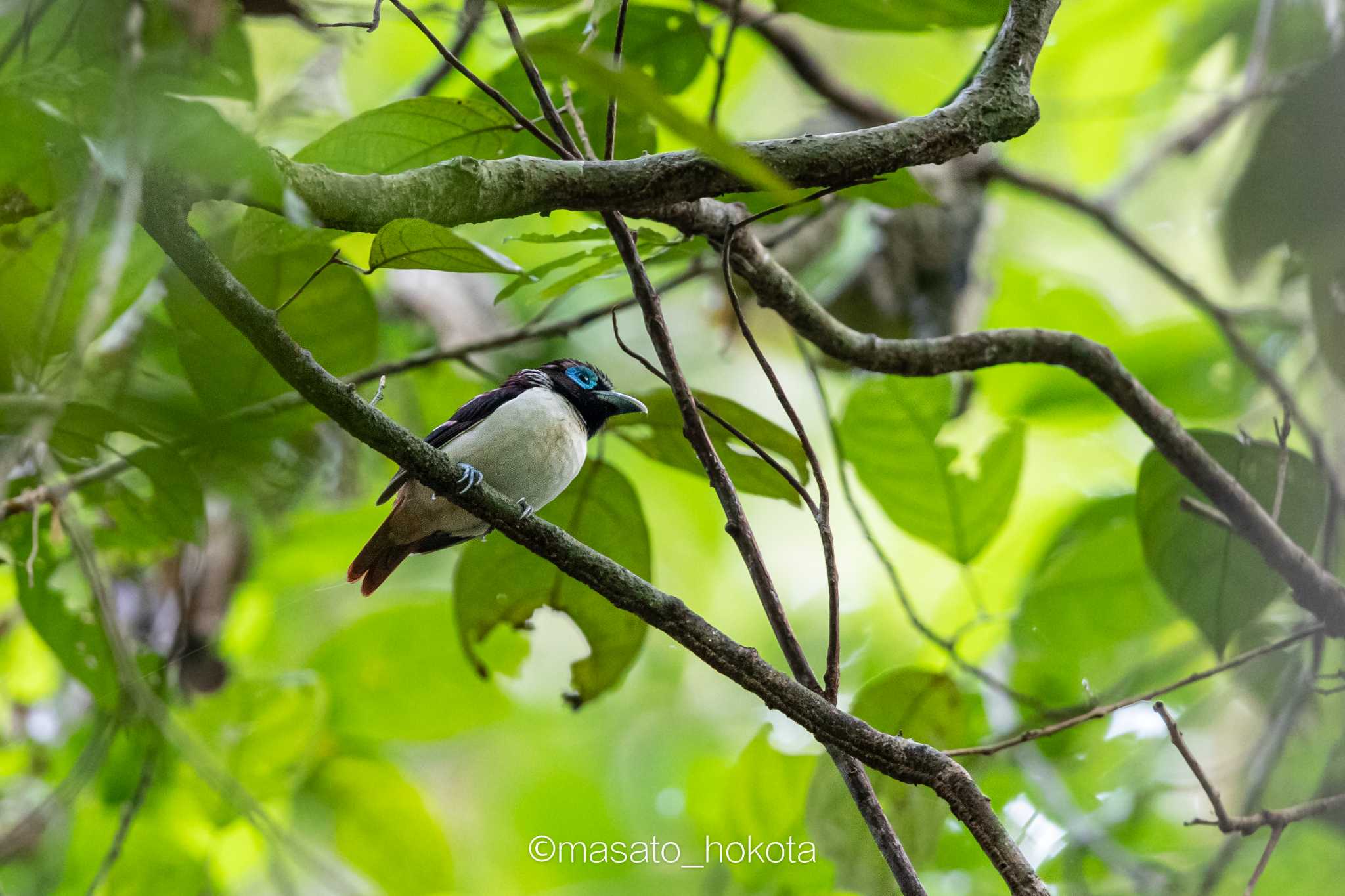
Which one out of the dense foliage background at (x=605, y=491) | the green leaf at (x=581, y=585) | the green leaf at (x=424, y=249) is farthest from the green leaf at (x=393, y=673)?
the green leaf at (x=424, y=249)

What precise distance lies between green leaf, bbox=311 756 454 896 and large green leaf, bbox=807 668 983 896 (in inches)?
53.6

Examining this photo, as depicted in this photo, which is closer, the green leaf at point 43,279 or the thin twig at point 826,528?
the green leaf at point 43,279

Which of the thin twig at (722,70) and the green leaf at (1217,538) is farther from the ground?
the thin twig at (722,70)

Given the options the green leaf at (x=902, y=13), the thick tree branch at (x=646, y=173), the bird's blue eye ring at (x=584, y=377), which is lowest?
the thick tree branch at (x=646, y=173)

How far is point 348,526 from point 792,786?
2034mm

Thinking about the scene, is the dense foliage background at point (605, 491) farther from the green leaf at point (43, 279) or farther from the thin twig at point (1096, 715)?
the thin twig at point (1096, 715)

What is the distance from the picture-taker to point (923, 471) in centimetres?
288

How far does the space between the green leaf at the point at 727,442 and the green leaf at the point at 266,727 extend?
1364mm

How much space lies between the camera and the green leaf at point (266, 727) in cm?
313

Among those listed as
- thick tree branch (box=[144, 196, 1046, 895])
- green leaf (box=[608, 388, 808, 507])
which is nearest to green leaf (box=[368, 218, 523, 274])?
thick tree branch (box=[144, 196, 1046, 895])

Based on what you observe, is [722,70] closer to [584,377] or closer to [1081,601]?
[584,377]

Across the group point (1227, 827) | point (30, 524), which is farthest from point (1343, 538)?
point (30, 524)

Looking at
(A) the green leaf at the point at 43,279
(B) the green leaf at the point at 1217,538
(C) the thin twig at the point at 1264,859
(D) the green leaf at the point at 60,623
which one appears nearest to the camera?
(A) the green leaf at the point at 43,279

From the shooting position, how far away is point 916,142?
1710 mm
